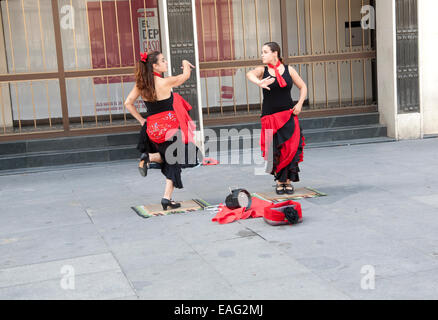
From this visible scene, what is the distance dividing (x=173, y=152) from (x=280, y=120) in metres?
1.28

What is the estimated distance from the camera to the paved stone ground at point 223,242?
161 inches

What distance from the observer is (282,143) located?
265 inches

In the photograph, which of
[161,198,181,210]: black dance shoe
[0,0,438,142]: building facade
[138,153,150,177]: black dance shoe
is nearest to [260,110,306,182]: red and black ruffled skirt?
[161,198,181,210]: black dance shoe

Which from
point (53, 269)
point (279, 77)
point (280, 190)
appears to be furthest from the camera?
point (280, 190)

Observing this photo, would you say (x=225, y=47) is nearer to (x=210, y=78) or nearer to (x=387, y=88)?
(x=210, y=78)

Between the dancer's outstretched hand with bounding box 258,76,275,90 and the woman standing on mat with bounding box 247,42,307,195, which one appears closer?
the dancer's outstretched hand with bounding box 258,76,275,90

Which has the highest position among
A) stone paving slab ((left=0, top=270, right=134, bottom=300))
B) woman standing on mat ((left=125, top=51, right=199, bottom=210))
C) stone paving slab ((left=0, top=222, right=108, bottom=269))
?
woman standing on mat ((left=125, top=51, right=199, bottom=210))

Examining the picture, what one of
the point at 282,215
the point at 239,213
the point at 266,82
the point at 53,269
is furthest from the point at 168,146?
the point at 53,269

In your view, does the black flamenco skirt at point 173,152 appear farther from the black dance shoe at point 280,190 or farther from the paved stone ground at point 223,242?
the black dance shoe at point 280,190

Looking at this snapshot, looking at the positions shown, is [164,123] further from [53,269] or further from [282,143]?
[53,269]

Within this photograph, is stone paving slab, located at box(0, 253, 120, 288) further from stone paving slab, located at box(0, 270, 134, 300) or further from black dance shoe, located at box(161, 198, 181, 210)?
black dance shoe, located at box(161, 198, 181, 210)

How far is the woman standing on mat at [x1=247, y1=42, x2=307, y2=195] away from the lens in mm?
6621

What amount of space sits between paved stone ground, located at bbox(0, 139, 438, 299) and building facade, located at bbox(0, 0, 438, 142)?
2.50 metres

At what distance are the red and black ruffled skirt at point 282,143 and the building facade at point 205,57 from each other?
128 inches
